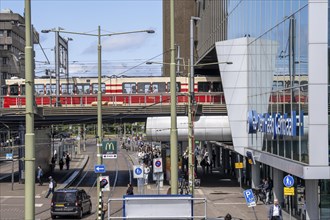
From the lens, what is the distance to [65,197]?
38062 millimetres

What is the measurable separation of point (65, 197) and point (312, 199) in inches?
529

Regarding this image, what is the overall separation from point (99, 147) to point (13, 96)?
84.7 ft

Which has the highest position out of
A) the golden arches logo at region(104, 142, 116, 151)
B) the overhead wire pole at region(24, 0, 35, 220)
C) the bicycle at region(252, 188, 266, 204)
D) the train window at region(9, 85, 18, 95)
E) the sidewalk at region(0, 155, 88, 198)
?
the train window at region(9, 85, 18, 95)

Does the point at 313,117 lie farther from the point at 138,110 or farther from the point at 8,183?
the point at 8,183

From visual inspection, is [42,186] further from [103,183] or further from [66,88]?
[103,183]

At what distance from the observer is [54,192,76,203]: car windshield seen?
3800cm

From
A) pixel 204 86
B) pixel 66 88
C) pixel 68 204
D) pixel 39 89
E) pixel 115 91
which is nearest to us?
pixel 68 204

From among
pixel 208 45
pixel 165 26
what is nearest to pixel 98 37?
pixel 208 45

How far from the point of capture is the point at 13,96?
55594 mm

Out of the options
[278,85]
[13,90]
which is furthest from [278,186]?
[13,90]

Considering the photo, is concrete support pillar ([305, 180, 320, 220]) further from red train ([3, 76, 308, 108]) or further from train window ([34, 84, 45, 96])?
train window ([34, 84, 45, 96])

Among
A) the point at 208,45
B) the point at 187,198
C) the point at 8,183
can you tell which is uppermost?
the point at 208,45

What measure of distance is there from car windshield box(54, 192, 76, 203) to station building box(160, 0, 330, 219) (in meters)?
10.9

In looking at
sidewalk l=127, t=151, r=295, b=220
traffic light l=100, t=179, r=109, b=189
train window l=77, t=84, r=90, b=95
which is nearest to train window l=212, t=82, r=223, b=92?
sidewalk l=127, t=151, r=295, b=220
